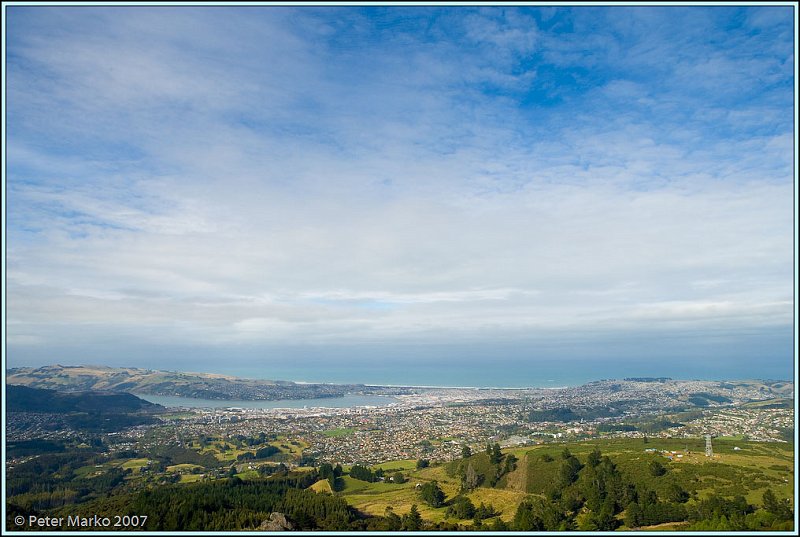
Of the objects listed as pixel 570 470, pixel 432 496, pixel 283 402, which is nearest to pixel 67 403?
pixel 283 402

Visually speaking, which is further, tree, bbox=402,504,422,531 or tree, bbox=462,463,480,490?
tree, bbox=462,463,480,490

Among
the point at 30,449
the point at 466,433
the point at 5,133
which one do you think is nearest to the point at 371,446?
the point at 466,433

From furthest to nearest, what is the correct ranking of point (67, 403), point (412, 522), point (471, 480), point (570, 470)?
point (67, 403) < point (471, 480) < point (570, 470) < point (412, 522)

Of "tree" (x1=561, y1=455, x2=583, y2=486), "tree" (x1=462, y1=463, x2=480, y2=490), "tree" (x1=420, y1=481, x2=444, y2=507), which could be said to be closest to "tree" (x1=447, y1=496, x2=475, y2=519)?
"tree" (x1=420, y1=481, x2=444, y2=507)

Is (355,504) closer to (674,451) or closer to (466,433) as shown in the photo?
(674,451)

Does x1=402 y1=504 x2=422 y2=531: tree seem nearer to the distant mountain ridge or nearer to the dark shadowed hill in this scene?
the dark shadowed hill

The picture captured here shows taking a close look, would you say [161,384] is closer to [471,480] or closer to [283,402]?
[283,402]
